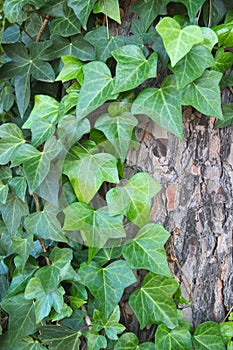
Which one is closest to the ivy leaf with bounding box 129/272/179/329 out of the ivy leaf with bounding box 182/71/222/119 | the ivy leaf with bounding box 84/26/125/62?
the ivy leaf with bounding box 182/71/222/119

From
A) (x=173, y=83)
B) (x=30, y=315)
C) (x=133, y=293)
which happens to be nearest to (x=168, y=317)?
(x=133, y=293)

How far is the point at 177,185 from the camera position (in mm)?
854

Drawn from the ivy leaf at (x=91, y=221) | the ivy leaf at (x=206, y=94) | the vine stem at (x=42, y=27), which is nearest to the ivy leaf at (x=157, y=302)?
the ivy leaf at (x=91, y=221)

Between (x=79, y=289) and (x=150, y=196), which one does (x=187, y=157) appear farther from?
(x=79, y=289)

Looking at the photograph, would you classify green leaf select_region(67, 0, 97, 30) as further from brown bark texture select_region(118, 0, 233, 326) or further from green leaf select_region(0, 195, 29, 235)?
green leaf select_region(0, 195, 29, 235)

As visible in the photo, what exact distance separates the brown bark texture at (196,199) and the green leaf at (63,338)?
0.24 m

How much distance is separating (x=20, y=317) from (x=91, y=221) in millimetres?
301

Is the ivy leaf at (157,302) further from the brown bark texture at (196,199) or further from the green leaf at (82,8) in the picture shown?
the green leaf at (82,8)

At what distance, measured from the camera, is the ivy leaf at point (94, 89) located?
78cm

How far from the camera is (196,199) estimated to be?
2.81ft

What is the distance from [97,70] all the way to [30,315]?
0.54 metres

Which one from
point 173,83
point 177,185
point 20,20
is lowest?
point 177,185

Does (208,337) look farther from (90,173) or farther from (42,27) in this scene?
(42,27)

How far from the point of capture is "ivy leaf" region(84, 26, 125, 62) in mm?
830
